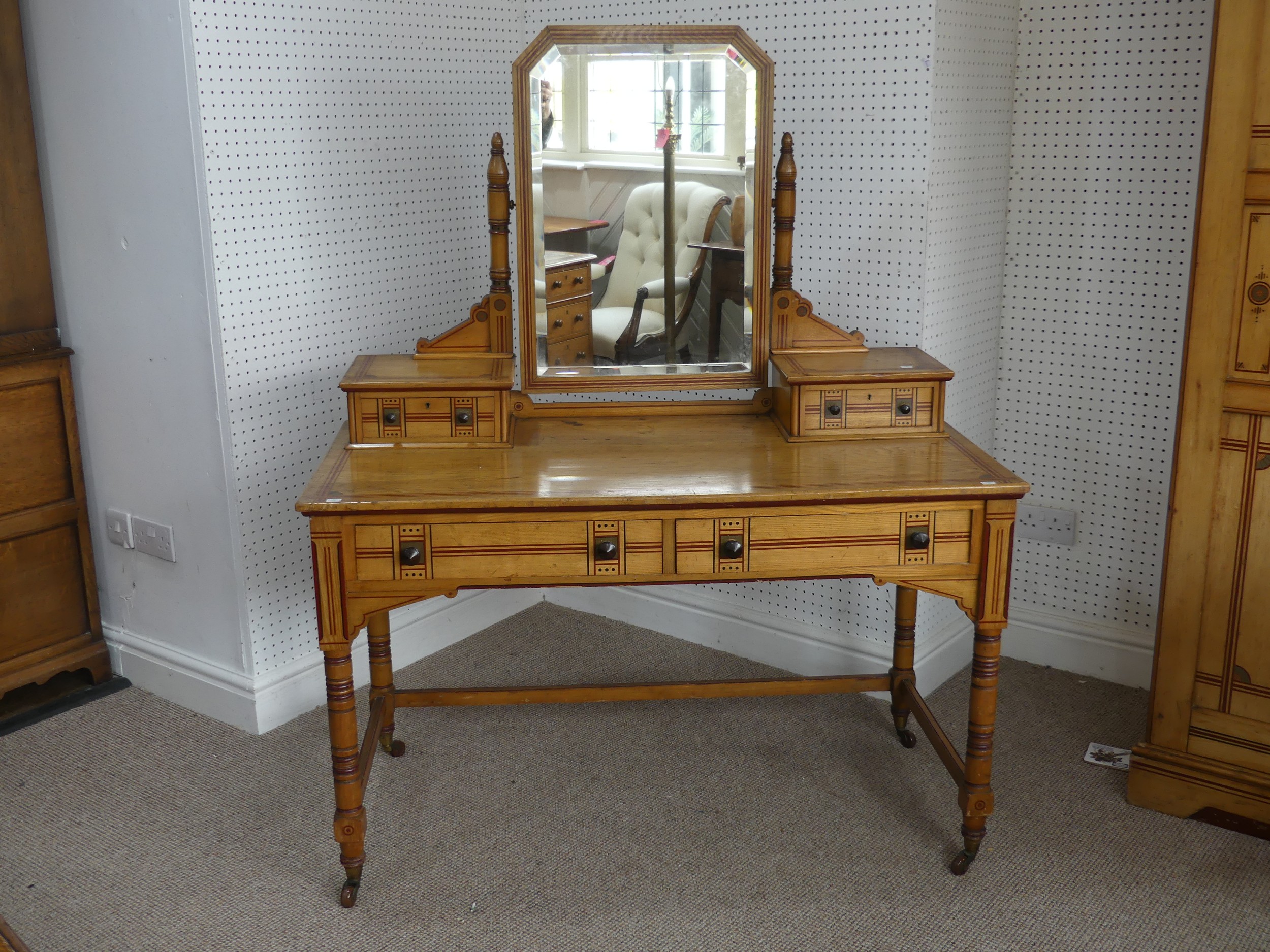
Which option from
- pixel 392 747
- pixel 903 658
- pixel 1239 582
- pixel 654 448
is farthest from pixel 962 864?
pixel 392 747

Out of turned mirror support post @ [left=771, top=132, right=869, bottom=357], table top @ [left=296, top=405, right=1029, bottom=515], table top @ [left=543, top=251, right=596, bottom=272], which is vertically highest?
table top @ [left=543, top=251, right=596, bottom=272]

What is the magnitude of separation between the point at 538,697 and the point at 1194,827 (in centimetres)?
169

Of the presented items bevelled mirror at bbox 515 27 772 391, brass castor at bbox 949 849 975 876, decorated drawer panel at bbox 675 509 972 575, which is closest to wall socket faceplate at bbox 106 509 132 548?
bevelled mirror at bbox 515 27 772 391

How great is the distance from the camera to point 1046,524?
12.1 ft

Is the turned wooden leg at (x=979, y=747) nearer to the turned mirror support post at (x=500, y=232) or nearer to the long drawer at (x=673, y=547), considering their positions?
the long drawer at (x=673, y=547)

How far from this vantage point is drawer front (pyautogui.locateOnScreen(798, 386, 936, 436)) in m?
2.84

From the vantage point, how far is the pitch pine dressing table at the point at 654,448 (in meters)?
2.48

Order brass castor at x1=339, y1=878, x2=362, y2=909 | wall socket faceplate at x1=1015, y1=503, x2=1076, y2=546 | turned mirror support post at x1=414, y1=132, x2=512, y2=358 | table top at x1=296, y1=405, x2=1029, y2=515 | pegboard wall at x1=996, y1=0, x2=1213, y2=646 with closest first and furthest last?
table top at x1=296, y1=405, x2=1029, y2=515 → brass castor at x1=339, y1=878, x2=362, y2=909 → turned mirror support post at x1=414, y1=132, x2=512, y2=358 → pegboard wall at x1=996, y1=0, x2=1213, y2=646 → wall socket faceplate at x1=1015, y1=503, x2=1076, y2=546

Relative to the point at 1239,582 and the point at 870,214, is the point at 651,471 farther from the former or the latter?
the point at 1239,582

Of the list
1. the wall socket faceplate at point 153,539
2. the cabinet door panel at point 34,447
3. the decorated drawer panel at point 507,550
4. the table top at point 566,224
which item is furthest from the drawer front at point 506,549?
the cabinet door panel at point 34,447

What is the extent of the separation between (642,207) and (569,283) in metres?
0.27

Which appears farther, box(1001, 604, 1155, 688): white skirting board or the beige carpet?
box(1001, 604, 1155, 688): white skirting board

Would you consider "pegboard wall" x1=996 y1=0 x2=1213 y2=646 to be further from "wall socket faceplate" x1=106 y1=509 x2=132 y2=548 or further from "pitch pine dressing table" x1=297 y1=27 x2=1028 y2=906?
"wall socket faceplate" x1=106 y1=509 x2=132 y2=548

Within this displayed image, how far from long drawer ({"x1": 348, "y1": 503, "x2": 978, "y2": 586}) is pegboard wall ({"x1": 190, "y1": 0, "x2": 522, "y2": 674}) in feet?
3.21
